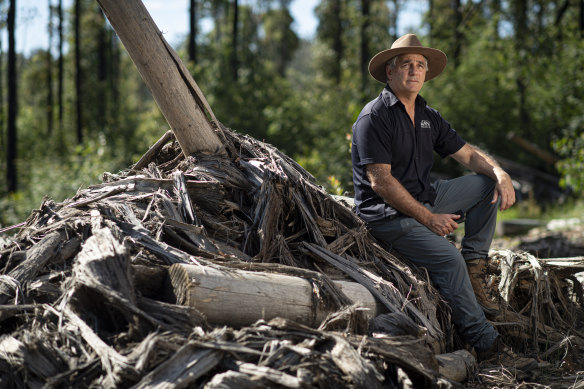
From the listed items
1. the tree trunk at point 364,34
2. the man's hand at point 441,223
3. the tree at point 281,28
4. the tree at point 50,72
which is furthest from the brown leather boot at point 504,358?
the tree at point 281,28

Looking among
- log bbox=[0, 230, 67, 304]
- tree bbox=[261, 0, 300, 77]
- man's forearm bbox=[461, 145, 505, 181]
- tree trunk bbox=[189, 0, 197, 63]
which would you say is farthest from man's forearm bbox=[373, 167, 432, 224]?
tree bbox=[261, 0, 300, 77]

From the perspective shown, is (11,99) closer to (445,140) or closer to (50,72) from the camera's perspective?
(445,140)

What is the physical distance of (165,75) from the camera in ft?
13.1

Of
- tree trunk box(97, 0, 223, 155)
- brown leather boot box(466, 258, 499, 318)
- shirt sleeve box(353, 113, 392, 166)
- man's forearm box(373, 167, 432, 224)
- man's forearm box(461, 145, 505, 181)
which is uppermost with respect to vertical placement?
tree trunk box(97, 0, 223, 155)

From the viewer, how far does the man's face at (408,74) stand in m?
4.10

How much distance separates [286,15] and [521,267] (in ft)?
138

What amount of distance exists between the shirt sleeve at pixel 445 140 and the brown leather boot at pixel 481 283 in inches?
36.6

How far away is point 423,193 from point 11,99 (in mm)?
15648

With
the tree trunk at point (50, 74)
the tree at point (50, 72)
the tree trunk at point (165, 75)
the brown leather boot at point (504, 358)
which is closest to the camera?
the brown leather boot at point (504, 358)

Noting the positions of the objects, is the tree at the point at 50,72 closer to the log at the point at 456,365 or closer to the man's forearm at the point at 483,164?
the man's forearm at the point at 483,164

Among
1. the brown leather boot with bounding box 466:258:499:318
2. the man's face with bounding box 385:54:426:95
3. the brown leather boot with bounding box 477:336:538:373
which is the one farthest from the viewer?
the brown leather boot with bounding box 466:258:499:318

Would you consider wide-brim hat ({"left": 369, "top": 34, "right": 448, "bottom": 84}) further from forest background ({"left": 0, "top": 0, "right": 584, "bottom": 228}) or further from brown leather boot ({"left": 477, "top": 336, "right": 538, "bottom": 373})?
forest background ({"left": 0, "top": 0, "right": 584, "bottom": 228})

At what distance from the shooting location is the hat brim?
163 inches

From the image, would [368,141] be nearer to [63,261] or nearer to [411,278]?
[411,278]
